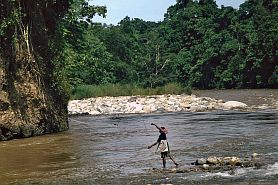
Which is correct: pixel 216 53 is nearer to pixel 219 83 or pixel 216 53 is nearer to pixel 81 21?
pixel 219 83

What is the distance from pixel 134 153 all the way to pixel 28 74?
7.95m

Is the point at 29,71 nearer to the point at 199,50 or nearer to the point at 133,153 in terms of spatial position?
the point at 133,153

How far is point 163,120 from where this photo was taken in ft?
93.9

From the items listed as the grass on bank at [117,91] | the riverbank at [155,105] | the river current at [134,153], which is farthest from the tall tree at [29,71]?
the grass on bank at [117,91]

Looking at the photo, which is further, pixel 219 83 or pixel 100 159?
pixel 219 83

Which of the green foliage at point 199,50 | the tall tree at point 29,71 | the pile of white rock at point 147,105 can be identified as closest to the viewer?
the tall tree at point 29,71

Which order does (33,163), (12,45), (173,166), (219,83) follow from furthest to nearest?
(219,83) < (12,45) < (33,163) < (173,166)

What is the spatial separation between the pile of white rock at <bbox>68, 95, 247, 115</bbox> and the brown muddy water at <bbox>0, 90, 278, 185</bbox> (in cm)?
1003

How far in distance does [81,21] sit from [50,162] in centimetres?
2250

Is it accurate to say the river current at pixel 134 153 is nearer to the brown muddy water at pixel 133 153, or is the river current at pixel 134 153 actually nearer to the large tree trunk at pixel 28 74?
the brown muddy water at pixel 133 153

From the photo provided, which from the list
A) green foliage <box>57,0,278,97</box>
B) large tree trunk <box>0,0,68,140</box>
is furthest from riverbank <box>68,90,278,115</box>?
green foliage <box>57,0,278,97</box>

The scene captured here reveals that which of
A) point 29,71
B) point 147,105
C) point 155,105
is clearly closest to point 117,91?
point 147,105

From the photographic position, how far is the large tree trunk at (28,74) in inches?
816

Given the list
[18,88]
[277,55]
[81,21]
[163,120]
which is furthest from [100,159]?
[277,55]
